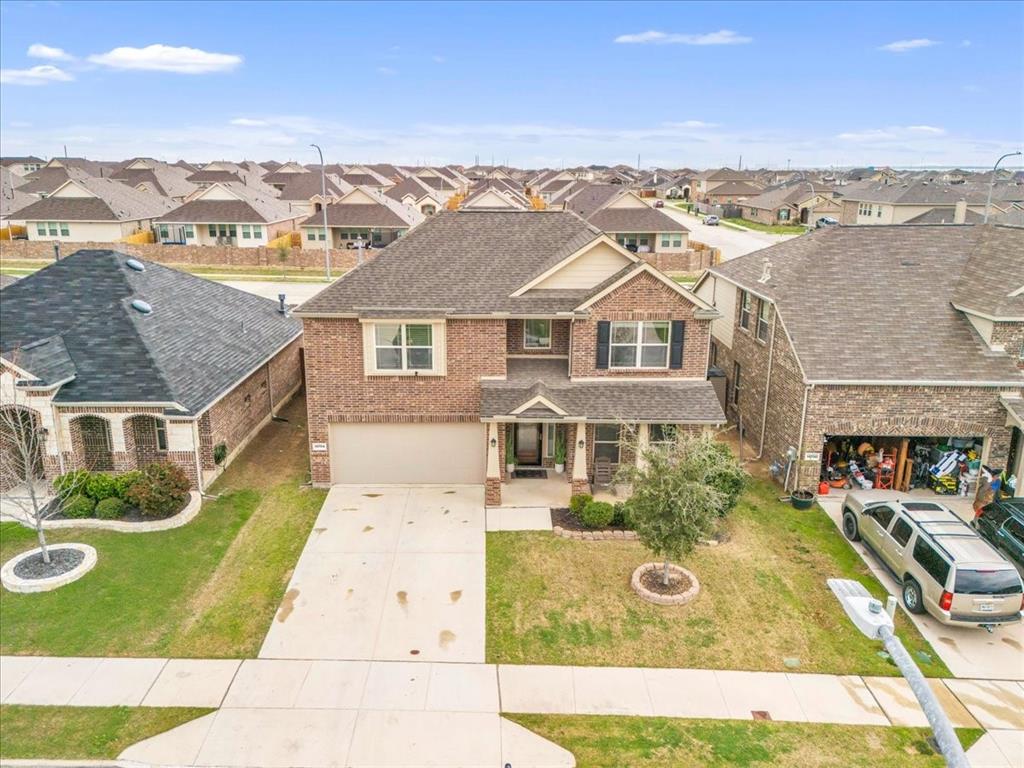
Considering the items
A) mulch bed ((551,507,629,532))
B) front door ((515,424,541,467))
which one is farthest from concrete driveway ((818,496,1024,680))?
front door ((515,424,541,467))

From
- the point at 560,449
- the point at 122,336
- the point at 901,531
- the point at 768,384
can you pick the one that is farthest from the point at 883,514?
the point at 122,336

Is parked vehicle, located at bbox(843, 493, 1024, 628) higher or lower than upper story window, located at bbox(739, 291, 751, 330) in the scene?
lower

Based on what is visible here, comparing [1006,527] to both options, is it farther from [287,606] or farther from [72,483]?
[72,483]

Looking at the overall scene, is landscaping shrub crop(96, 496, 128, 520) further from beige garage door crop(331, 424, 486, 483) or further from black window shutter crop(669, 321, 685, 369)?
black window shutter crop(669, 321, 685, 369)

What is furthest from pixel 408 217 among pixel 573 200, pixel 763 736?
pixel 763 736

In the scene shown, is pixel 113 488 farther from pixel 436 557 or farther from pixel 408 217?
pixel 408 217

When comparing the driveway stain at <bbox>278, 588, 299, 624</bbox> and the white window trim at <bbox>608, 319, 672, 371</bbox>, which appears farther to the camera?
the white window trim at <bbox>608, 319, 672, 371</bbox>

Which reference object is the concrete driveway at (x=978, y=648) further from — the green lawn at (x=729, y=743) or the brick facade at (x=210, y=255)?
the brick facade at (x=210, y=255)
